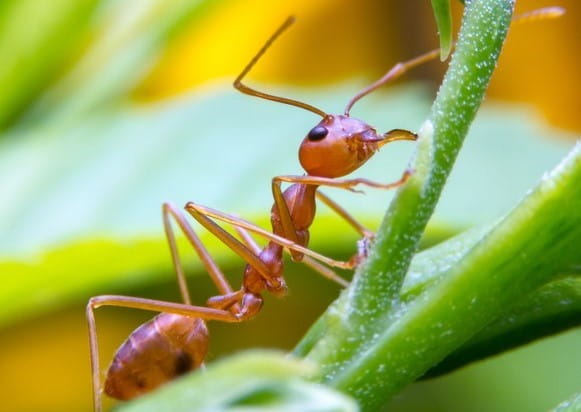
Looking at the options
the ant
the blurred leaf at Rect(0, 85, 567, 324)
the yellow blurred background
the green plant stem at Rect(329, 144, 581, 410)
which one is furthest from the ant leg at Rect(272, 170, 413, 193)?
the yellow blurred background

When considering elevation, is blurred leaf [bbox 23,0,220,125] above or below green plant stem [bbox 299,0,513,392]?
above

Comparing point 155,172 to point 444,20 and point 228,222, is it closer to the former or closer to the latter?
point 228,222

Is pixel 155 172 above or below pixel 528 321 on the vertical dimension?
above

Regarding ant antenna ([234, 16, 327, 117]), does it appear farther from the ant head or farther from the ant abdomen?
the ant abdomen

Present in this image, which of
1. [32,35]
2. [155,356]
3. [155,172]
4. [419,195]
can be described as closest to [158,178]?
[155,172]

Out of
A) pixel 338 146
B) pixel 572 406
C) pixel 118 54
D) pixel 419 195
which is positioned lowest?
pixel 572 406

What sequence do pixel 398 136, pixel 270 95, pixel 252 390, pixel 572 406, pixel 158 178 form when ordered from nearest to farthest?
pixel 252 390
pixel 572 406
pixel 398 136
pixel 270 95
pixel 158 178
